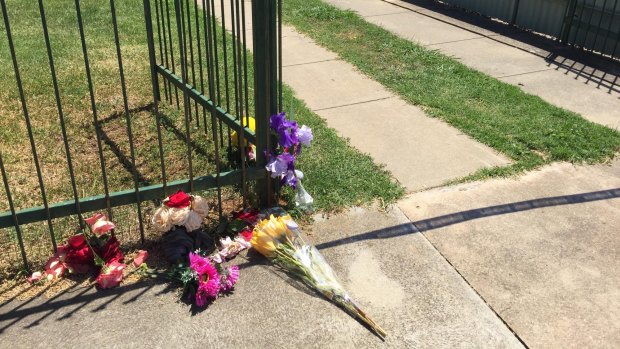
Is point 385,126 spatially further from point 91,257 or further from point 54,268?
point 54,268

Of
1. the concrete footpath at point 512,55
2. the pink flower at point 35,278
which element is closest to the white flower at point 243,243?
the pink flower at point 35,278

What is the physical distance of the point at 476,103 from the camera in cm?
546

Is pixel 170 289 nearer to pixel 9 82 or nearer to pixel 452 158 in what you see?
pixel 452 158

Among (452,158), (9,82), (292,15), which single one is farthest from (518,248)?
(292,15)

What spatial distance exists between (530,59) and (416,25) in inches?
78.9

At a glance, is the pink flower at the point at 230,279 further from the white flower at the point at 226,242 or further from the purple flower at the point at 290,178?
the purple flower at the point at 290,178

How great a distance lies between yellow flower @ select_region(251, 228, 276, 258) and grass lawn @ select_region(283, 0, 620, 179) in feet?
5.57

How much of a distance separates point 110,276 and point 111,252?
192mm

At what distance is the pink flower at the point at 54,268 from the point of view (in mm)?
2965

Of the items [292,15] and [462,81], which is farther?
[292,15]

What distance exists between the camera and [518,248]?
10.9 ft

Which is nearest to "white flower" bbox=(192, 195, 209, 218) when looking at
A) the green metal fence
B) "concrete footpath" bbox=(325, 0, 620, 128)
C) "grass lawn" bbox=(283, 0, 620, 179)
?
the green metal fence

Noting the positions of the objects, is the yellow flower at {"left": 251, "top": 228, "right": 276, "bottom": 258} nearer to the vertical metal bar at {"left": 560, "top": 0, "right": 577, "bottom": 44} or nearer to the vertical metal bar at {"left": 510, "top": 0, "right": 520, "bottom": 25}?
the vertical metal bar at {"left": 560, "top": 0, "right": 577, "bottom": 44}

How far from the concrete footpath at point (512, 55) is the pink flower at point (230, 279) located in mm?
3734
